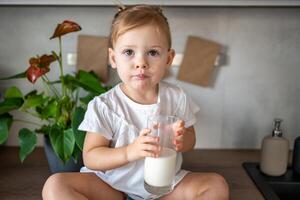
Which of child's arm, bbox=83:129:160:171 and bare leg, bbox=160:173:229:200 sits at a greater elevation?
child's arm, bbox=83:129:160:171

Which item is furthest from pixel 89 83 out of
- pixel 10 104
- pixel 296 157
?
pixel 296 157

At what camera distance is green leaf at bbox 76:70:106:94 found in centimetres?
104

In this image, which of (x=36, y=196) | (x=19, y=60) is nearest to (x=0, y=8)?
(x=19, y=60)

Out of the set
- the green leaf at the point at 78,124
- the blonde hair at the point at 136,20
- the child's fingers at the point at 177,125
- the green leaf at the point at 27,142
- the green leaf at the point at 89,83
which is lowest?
the green leaf at the point at 27,142

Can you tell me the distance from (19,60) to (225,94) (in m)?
0.71

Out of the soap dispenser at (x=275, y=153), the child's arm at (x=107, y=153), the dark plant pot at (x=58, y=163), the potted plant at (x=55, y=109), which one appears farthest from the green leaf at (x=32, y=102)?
the soap dispenser at (x=275, y=153)

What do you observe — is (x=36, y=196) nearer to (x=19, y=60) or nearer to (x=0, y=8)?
(x=19, y=60)

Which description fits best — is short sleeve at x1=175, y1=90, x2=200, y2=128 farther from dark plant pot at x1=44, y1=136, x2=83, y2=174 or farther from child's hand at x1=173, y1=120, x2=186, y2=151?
dark plant pot at x1=44, y1=136, x2=83, y2=174

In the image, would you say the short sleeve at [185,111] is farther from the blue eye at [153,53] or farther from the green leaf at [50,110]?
the green leaf at [50,110]

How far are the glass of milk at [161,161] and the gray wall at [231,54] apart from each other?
0.47 meters

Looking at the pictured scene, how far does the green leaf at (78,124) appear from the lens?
37.0 inches

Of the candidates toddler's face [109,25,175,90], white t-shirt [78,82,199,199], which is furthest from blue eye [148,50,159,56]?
white t-shirt [78,82,199,199]

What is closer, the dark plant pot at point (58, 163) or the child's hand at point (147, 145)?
the child's hand at point (147, 145)

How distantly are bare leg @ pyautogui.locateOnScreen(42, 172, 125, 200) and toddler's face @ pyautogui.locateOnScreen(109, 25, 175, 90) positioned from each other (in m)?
0.26
